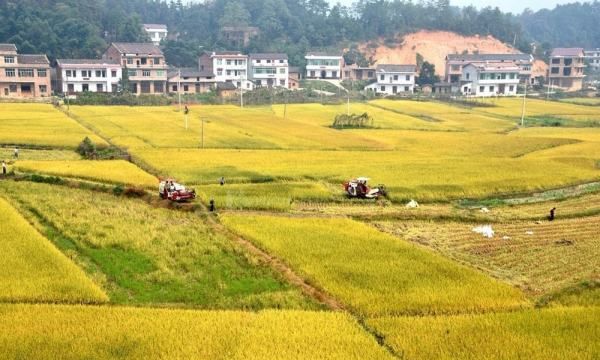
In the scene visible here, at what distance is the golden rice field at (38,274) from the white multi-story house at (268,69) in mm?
69044

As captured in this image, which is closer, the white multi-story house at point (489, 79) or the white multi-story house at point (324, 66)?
the white multi-story house at point (489, 79)

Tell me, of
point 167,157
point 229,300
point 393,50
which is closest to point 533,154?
point 167,157

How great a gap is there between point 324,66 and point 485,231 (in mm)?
73921


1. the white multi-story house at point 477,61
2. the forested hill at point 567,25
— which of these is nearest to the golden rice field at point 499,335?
the white multi-story house at point 477,61

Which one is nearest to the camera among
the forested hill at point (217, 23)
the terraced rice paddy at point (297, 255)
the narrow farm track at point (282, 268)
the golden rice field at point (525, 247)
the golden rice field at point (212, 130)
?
the terraced rice paddy at point (297, 255)

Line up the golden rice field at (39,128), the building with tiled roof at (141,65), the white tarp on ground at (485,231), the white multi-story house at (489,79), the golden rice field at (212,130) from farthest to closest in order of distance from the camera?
the white multi-story house at (489,79)
the building with tiled roof at (141,65)
the golden rice field at (212,130)
the golden rice field at (39,128)
the white tarp on ground at (485,231)

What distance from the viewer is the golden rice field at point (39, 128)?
36906mm

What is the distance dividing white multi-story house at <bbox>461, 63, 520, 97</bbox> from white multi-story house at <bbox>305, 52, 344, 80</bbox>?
56.3 ft

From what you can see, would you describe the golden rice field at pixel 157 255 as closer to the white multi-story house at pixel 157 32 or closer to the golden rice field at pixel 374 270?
the golden rice field at pixel 374 270

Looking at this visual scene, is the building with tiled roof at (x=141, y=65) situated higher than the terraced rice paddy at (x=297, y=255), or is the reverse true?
the building with tiled roof at (x=141, y=65)

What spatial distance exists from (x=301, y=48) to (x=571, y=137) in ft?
193

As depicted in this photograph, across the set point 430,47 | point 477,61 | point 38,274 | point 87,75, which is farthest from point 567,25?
point 38,274

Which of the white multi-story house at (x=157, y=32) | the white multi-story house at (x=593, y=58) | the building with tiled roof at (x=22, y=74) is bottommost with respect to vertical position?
the building with tiled roof at (x=22, y=74)

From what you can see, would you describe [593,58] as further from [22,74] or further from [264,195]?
[264,195]
